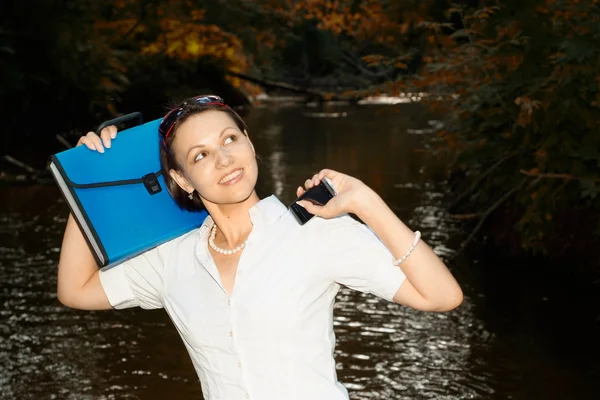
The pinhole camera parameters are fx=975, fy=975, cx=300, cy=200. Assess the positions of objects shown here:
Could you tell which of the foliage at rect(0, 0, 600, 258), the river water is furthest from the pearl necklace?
the river water

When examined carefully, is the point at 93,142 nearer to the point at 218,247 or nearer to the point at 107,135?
the point at 107,135

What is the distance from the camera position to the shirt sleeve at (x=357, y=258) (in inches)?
91.4

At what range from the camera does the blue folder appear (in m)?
2.61

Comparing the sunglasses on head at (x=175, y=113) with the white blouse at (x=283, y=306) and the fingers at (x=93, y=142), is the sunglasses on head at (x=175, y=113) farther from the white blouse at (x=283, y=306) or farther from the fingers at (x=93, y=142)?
the white blouse at (x=283, y=306)

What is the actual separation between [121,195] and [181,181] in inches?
6.9

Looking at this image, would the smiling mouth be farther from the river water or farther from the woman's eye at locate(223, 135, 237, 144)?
the river water

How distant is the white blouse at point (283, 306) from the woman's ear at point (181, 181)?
0.25 m

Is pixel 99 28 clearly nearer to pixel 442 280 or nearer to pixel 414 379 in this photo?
pixel 414 379

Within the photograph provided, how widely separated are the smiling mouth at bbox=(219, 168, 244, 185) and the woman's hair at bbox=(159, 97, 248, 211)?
140 mm

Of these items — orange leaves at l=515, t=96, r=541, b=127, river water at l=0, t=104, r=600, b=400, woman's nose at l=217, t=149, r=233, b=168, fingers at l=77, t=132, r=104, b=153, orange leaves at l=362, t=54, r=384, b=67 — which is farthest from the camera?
orange leaves at l=362, t=54, r=384, b=67

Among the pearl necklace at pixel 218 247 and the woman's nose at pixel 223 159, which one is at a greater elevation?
the woman's nose at pixel 223 159

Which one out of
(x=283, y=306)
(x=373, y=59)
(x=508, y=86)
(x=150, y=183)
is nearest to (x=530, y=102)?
(x=508, y=86)

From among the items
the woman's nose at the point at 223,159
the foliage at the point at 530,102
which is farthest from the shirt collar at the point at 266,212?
the foliage at the point at 530,102

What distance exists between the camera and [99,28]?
24.9m
